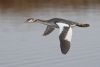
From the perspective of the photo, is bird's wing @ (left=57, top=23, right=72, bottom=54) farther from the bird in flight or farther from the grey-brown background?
the grey-brown background

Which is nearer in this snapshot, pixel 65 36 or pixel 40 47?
pixel 65 36

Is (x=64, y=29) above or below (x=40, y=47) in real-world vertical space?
above

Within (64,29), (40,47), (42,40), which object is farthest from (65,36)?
(42,40)

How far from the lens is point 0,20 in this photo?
11805 millimetres

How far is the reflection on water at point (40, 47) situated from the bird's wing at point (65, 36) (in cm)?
195

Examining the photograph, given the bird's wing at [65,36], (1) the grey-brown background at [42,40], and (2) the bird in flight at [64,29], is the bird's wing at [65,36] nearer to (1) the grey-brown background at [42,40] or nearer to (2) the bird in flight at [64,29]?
(2) the bird in flight at [64,29]

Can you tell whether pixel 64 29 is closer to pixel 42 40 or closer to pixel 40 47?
pixel 40 47

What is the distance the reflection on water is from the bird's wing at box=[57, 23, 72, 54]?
1946 millimetres

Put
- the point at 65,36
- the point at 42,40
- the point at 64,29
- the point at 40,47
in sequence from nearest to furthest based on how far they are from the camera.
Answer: the point at 65,36
the point at 64,29
the point at 40,47
the point at 42,40

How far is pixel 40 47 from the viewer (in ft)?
29.4

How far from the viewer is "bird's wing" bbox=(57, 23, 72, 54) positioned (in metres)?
5.48

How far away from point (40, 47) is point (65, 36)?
326 cm

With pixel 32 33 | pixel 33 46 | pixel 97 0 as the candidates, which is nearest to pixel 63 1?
pixel 97 0

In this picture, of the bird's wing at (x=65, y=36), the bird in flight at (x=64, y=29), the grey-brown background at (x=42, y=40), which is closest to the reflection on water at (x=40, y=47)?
the grey-brown background at (x=42, y=40)
